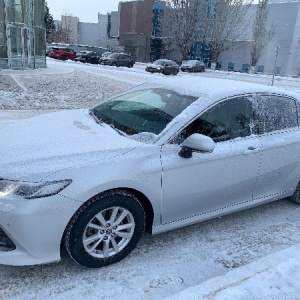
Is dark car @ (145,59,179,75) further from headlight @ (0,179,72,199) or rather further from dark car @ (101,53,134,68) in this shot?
headlight @ (0,179,72,199)

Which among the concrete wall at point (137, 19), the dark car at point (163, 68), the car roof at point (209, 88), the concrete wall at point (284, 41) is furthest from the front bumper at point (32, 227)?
the concrete wall at point (137, 19)

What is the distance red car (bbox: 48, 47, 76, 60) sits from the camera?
1422 inches

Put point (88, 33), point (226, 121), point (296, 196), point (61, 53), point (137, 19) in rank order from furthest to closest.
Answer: point (88, 33)
point (137, 19)
point (61, 53)
point (296, 196)
point (226, 121)

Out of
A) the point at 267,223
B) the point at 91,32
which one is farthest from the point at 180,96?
the point at 91,32

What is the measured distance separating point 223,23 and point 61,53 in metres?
18.7

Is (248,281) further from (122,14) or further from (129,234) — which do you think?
(122,14)

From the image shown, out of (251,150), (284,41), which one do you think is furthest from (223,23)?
(251,150)

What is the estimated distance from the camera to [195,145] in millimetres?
2916

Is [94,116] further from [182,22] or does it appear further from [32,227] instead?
[182,22]

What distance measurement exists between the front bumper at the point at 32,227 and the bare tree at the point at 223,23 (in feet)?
132

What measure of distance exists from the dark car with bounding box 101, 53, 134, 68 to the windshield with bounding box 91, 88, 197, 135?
2965 centimetres

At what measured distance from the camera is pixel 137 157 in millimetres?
2854

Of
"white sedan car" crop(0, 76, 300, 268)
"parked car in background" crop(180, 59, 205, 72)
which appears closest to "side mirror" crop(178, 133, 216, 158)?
"white sedan car" crop(0, 76, 300, 268)

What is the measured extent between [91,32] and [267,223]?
77.7m
